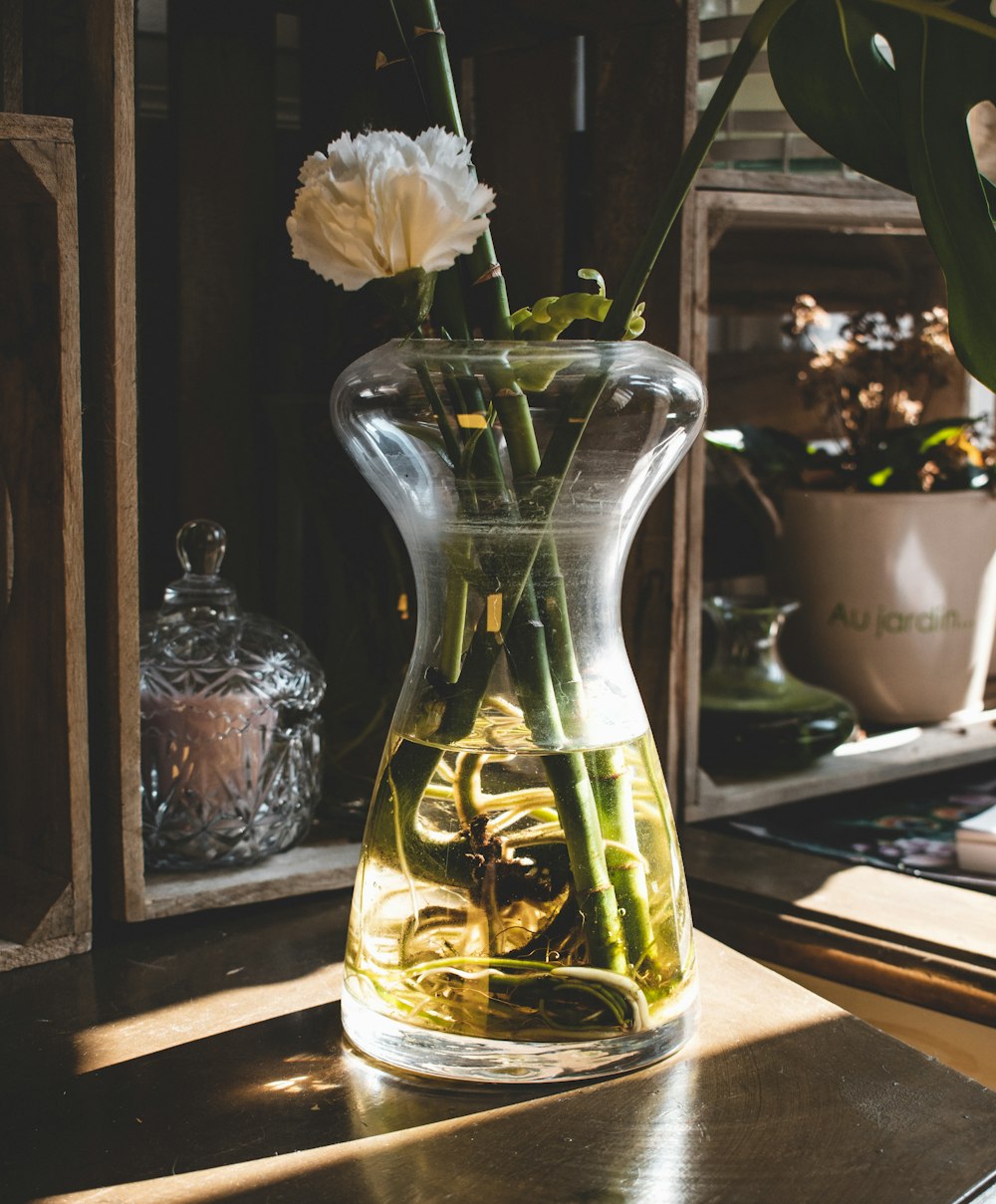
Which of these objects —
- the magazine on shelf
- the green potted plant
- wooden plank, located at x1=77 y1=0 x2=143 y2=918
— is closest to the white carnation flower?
wooden plank, located at x1=77 y1=0 x2=143 y2=918

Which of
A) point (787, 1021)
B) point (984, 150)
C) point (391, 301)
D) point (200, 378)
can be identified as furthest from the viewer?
point (200, 378)

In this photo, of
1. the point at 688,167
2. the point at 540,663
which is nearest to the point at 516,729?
the point at 540,663

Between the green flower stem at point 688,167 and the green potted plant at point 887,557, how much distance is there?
68 centimetres

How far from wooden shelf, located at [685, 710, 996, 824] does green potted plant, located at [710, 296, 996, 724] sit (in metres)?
0.06

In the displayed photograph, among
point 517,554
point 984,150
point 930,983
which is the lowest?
point 930,983

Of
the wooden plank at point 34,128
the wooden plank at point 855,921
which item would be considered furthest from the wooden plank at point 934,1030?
the wooden plank at point 34,128

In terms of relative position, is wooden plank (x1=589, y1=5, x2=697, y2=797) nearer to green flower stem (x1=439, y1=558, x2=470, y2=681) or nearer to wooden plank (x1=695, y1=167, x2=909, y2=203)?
wooden plank (x1=695, y1=167, x2=909, y2=203)

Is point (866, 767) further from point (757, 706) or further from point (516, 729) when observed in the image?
point (516, 729)

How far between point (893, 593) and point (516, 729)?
0.74m

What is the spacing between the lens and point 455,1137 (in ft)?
2.13

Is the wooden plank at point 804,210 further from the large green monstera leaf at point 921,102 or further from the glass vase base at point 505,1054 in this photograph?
the glass vase base at point 505,1054

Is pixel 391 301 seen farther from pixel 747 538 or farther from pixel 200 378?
pixel 747 538

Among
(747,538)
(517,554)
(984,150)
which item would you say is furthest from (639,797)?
(747,538)

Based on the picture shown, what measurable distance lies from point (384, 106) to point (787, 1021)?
74 centimetres
